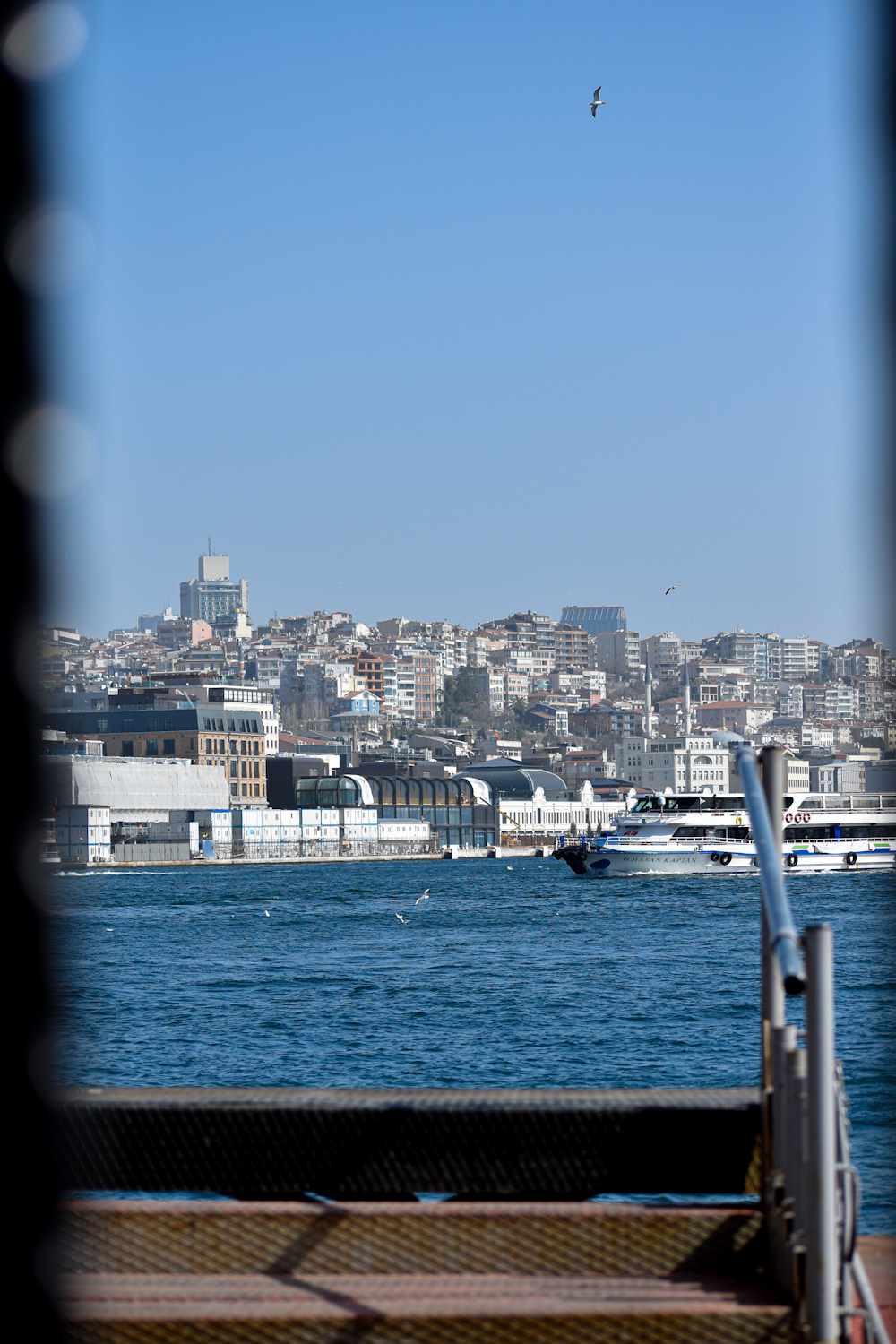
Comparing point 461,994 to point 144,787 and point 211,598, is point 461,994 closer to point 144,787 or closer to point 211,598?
point 144,787

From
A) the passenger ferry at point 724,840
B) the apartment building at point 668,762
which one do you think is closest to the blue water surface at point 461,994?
the passenger ferry at point 724,840

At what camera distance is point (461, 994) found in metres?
18.1

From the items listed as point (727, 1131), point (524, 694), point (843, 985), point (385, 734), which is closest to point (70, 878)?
point (843, 985)

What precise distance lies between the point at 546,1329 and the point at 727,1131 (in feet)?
1.91

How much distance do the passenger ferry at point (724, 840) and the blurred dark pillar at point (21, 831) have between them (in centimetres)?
4049

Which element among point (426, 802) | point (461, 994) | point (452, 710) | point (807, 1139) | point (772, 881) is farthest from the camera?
point (452, 710)

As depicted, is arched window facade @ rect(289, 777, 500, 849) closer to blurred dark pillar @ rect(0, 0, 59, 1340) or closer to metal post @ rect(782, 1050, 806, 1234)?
metal post @ rect(782, 1050, 806, 1234)

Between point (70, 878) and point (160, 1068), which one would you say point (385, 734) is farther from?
point (160, 1068)

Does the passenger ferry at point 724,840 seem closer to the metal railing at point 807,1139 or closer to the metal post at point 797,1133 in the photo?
the metal railing at point 807,1139

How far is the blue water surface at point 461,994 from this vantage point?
38.7 ft

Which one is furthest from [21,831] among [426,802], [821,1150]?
[426,802]

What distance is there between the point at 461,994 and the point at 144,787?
41.2 metres

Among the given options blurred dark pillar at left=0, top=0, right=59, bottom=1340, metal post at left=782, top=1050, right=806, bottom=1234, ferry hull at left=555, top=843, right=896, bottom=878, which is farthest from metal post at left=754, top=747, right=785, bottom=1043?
ferry hull at left=555, top=843, right=896, bottom=878

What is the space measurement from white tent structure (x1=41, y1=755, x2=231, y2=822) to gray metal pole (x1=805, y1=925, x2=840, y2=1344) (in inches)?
1991
